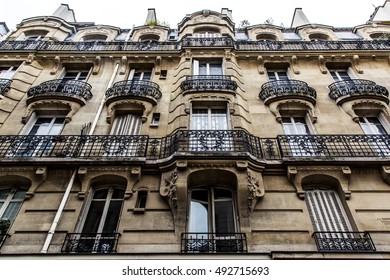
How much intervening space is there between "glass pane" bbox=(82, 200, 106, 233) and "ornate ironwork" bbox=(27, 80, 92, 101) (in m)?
4.39

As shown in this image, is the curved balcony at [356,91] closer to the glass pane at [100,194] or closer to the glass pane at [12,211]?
the glass pane at [100,194]

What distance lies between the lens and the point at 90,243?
624 centimetres

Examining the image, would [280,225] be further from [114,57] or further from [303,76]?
[114,57]

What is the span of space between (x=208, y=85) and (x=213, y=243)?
5.72 meters

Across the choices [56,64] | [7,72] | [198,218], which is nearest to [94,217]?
[198,218]

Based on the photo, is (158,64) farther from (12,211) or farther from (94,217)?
(12,211)

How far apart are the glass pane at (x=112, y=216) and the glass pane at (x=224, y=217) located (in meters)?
2.40

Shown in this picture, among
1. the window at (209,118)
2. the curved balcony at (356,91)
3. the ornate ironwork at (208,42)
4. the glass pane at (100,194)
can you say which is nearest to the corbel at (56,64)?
the ornate ironwork at (208,42)

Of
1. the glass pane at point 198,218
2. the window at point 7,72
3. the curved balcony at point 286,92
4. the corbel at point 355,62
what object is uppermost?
the corbel at point 355,62

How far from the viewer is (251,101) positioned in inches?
395

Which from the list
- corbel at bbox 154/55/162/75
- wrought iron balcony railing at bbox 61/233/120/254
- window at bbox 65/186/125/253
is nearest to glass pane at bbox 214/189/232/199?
window at bbox 65/186/125/253

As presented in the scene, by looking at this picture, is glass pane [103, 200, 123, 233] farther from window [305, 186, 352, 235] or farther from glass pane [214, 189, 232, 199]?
window [305, 186, 352, 235]

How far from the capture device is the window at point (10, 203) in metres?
6.78

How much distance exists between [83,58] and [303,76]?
9.17 meters
